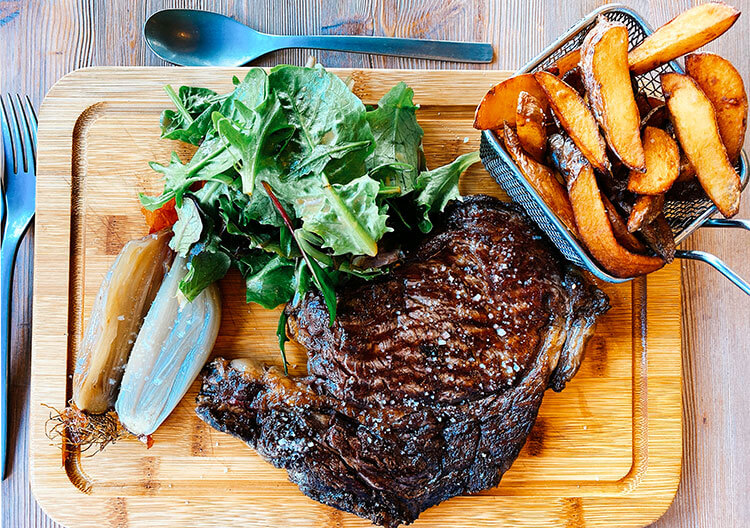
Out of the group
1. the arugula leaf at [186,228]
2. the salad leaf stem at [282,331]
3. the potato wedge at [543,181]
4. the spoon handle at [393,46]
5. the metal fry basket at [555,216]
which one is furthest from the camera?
the spoon handle at [393,46]

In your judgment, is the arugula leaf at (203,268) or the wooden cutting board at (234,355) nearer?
the arugula leaf at (203,268)

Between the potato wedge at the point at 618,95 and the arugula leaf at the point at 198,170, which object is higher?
the potato wedge at the point at 618,95

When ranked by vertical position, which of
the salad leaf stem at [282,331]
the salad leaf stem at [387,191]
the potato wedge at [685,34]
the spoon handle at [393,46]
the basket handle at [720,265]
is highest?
the potato wedge at [685,34]

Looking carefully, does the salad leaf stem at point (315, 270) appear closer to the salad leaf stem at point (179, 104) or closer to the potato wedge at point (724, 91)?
the salad leaf stem at point (179, 104)

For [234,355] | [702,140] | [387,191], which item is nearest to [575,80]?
[702,140]

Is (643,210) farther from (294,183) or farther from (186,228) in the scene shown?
(186,228)

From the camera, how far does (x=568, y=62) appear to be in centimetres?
248

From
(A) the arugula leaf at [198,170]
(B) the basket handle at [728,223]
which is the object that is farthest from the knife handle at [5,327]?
(B) the basket handle at [728,223]

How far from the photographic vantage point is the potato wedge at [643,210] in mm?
2283

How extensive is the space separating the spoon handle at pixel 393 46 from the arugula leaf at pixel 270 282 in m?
1.21

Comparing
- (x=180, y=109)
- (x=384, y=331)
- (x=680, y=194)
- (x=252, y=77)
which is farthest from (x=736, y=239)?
(x=180, y=109)

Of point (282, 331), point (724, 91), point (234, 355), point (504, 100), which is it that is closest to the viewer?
→ point (724, 91)

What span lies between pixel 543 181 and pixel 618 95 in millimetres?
421

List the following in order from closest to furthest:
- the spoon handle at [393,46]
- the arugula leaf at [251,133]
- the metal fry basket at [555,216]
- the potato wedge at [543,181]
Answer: the arugula leaf at [251,133]
the potato wedge at [543,181]
the metal fry basket at [555,216]
the spoon handle at [393,46]
